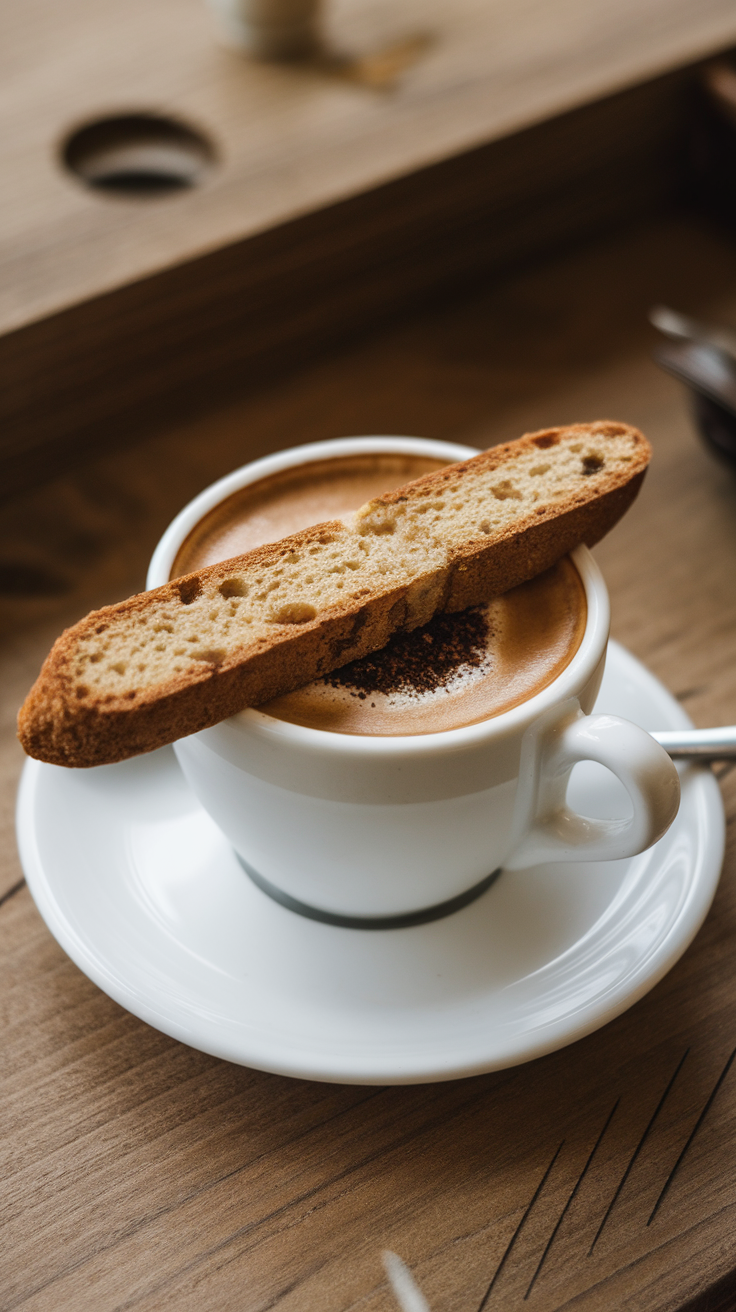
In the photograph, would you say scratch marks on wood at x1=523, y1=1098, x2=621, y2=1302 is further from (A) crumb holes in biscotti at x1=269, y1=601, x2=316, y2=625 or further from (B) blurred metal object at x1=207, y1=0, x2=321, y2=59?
(B) blurred metal object at x1=207, y1=0, x2=321, y2=59

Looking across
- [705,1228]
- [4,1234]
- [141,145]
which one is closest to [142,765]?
[4,1234]

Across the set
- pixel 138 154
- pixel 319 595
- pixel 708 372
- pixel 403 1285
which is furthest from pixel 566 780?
pixel 138 154

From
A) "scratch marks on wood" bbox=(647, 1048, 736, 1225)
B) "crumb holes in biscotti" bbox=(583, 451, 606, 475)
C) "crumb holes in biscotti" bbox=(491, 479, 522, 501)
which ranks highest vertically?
"crumb holes in biscotti" bbox=(583, 451, 606, 475)

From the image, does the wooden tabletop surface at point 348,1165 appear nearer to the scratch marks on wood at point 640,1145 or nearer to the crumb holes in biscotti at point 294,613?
the scratch marks on wood at point 640,1145

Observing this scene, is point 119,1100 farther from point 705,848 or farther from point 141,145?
point 141,145

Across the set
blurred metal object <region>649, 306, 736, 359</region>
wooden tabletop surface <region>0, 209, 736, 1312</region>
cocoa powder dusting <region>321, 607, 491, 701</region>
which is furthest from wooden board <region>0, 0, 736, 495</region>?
cocoa powder dusting <region>321, 607, 491, 701</region>

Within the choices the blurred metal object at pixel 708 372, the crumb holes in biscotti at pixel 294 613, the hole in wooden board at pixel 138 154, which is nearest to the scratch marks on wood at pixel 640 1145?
the crumb holes in biscotti at pixel 294 613
